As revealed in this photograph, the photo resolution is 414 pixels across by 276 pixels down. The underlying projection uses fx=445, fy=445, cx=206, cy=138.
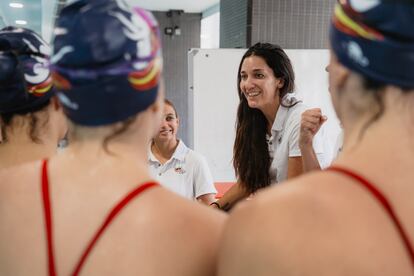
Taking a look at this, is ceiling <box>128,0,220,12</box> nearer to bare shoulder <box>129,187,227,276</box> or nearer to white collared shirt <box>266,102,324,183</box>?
white collared shirt <box>266,102,324,183</box>

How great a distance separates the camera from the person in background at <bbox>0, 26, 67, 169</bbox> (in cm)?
128

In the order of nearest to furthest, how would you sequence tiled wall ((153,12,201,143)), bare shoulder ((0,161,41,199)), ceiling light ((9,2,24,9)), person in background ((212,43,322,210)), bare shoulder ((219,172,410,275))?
bare shoulder ((219,172,410,275)) → bare shoulder ((0,161,41,199)) → person in background ((212,43,322,210)) → ceiling light ((9,2,24,9)) → tiled wall ((153,12,201,143))

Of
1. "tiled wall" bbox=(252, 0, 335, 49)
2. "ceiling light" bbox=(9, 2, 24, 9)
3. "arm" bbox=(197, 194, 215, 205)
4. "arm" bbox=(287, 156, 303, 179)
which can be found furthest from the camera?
"ceiling light" bbox=(9, 2, 24, 9)

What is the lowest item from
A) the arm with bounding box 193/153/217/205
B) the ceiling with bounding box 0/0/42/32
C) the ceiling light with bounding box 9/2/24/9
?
the arm with bounding box 193/153/217/205

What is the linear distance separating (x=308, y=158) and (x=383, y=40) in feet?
4.08

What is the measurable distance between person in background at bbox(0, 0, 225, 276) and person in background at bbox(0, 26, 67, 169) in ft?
1.31

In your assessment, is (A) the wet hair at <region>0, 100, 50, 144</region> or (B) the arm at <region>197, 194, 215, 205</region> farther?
(B) the arm at <region>197, 194, 215, 205</region>

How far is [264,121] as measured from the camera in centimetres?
236

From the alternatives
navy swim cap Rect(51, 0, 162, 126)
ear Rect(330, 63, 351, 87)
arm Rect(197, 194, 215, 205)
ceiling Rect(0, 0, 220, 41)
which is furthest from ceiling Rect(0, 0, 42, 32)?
ear Rect(330, 63, 351, 87)

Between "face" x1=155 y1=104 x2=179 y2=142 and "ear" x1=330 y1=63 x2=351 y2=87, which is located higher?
"ear" x1=330 y1=63 x2=351 y2=87

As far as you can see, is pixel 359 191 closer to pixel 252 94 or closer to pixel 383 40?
pixel 383 40

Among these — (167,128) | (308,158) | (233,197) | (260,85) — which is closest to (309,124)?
(308,158)

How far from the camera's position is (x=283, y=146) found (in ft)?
7.07

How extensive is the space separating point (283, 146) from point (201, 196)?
0.69 meters
